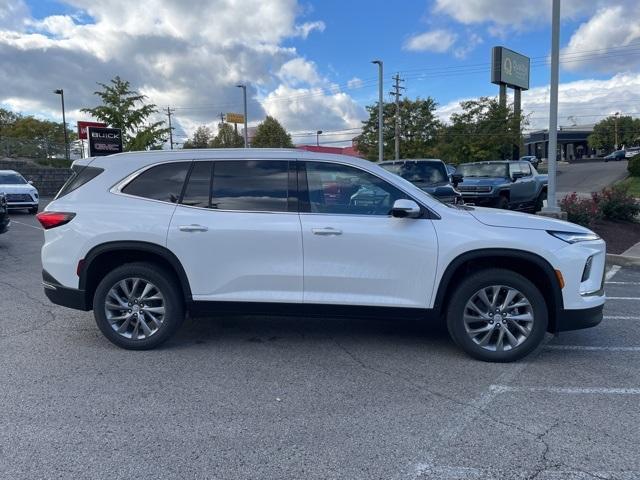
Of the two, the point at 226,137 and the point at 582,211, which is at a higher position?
the point at 226,137

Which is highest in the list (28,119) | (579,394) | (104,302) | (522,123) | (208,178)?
(28,119)

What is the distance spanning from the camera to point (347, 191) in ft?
15.7

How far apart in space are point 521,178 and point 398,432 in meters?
13.3

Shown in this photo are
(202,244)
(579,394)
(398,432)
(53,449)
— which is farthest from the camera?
(202,244)

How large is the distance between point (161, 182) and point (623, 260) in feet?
28.5

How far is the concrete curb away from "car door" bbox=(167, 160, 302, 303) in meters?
7.70

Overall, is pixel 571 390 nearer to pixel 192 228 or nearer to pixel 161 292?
pixel 192 228

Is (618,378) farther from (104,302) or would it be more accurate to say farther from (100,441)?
(104,302)

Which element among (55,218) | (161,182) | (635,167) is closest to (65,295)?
(55,218)

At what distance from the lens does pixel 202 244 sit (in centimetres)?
478

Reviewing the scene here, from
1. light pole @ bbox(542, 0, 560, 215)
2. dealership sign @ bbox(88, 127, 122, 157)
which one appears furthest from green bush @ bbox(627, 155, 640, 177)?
dealership sign @ bbox(88, 127, 122, 157)

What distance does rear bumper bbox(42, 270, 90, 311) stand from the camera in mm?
5019

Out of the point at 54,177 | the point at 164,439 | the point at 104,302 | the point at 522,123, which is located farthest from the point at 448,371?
the point at 522,123

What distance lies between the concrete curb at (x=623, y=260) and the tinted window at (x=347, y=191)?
7108 millimetres
